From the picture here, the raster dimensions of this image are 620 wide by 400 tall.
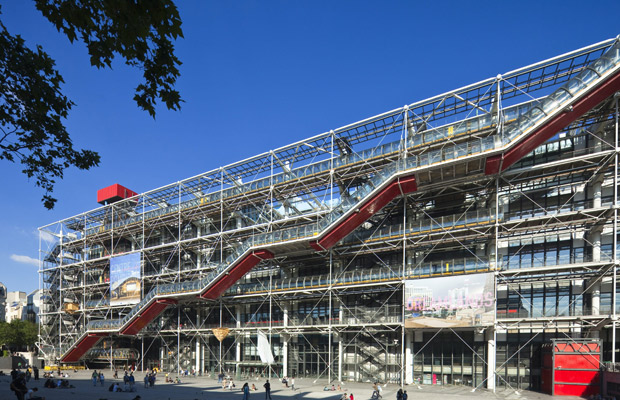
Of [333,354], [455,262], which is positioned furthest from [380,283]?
[333,354]

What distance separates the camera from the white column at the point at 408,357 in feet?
85.1

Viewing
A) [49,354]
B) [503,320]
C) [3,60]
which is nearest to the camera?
[3,60]

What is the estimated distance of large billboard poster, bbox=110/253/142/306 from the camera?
1526 inches

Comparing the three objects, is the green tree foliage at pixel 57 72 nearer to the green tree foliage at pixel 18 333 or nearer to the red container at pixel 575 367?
the red container at pixel 575 367

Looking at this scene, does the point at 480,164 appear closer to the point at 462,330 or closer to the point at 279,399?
the point at 462,330

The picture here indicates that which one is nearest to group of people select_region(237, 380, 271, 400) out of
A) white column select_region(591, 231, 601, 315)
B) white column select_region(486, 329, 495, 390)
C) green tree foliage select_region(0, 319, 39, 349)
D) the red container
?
white column select_region(486, 329, 495, 390)

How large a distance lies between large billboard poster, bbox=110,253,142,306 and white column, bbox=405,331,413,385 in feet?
76.9

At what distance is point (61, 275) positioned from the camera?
46344 millimetres

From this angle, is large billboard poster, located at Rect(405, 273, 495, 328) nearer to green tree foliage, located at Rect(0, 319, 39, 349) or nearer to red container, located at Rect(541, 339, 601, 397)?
red container, located at Rect(541, 339, 601, 397)

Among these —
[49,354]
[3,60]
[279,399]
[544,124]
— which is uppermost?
[544,124]

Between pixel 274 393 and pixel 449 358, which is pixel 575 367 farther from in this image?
pixel 274 393

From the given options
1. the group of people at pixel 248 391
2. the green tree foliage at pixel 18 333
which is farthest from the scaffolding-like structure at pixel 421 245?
the green tree foliage at pixel 18 333

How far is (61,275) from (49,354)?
773 cm

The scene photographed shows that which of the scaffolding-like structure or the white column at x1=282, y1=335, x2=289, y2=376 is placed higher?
the scaffolding-like structure
